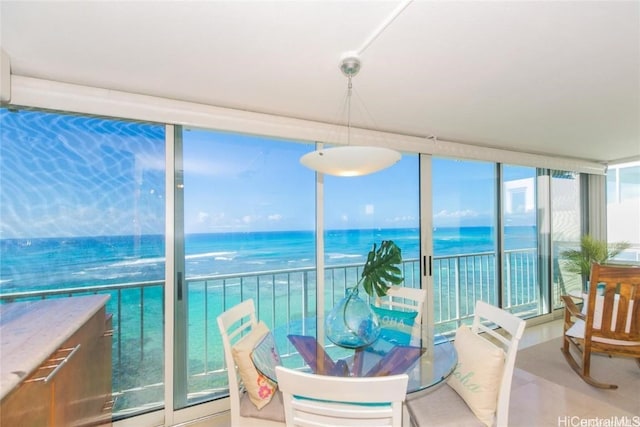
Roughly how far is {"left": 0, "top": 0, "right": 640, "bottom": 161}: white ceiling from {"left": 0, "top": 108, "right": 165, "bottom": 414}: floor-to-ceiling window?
0.36 meters

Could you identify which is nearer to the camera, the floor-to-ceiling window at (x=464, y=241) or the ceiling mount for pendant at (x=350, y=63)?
the ceiling mount for pendant at (x=350, y=63)

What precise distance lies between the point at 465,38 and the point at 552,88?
104cm

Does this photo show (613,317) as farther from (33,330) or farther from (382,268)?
(33,330)

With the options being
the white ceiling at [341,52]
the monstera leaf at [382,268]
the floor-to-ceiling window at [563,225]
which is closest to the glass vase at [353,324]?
the monstera leaf at [382,268]

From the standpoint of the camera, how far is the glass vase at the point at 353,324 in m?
1.74

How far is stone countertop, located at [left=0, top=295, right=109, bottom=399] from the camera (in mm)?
906

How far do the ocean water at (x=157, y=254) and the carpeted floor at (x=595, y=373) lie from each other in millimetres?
1428

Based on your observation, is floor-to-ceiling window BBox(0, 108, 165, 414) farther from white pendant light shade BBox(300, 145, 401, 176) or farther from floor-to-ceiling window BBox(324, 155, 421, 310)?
floor-to-ceiling window BBox(324, 155, 421, 310)

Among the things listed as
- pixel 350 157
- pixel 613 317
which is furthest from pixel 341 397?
pixel 613 317

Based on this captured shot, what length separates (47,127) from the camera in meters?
1.89

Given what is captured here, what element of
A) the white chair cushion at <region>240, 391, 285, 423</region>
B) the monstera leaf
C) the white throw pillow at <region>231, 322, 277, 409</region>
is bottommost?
the white chair cushion at <region>240, 391, 285, 423</region>

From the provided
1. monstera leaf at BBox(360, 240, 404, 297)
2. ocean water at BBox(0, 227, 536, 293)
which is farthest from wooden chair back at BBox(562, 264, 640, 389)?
monstera leaf at BBox(360, 240, 404, 297)

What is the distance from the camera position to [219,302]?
2.81 metres

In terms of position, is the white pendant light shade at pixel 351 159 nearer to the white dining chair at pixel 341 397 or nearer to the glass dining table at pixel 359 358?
the white dining chair at pixel 341 397
